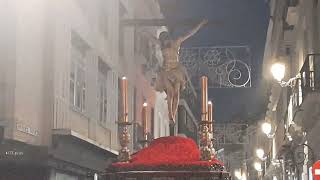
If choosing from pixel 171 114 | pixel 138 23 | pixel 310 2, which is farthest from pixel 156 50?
pixel 171 114

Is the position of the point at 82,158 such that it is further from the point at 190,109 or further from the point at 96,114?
the point at 190,109

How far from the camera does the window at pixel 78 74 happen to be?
59.3 feet

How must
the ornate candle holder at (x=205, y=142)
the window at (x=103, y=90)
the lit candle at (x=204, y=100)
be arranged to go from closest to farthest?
1. the ornate candle holder at (x=205, y=142)
2. the lit candle at (x=204, y=100)
3. the window at (x=103, y=90)

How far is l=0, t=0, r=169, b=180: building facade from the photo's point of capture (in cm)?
1437

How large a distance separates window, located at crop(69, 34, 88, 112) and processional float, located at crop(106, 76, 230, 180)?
9958mm

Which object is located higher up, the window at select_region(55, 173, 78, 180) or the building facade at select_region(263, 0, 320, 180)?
the building facade at select_region(263, 0, 320, 180)

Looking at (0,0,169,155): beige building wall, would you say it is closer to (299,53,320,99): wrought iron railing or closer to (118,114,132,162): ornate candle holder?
(299,53,320,99): wrought iron railing

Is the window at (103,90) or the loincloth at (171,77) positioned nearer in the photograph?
the loincloth at (171,77)

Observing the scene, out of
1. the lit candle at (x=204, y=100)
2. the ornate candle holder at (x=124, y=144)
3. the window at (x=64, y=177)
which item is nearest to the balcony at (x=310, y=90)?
the window at (x=64, y=177)

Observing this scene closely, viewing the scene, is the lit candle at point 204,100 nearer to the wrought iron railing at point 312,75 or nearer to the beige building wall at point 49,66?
the beige building wall at point 49,66

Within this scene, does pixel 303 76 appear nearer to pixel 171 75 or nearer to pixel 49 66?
pixel 49 66

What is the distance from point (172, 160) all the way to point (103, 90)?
14.3 m

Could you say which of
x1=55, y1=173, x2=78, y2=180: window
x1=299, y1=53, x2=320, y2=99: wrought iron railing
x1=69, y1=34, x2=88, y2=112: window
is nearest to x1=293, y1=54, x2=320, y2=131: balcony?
x1=299, y1=53, x2=320, y2=99: wrought iron railing

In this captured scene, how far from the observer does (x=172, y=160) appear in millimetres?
7672
